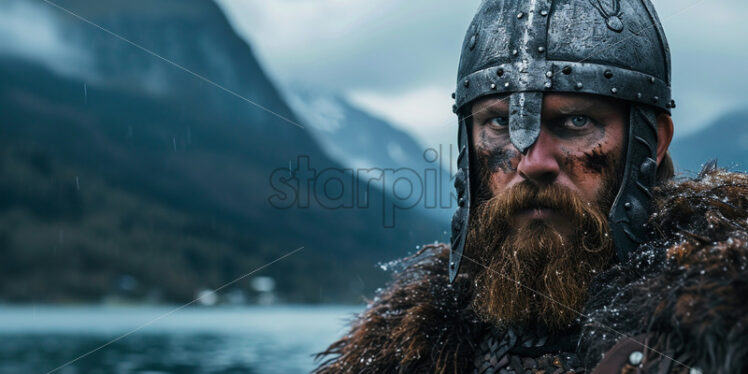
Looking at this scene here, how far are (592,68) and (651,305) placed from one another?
104cm

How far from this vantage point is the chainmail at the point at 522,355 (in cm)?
277

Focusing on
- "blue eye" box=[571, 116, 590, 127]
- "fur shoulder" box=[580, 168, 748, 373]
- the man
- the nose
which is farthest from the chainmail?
"blue eye" box=[571, 116, 590, 127]

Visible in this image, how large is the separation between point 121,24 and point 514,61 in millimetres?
135555

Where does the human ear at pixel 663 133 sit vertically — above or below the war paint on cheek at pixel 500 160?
above

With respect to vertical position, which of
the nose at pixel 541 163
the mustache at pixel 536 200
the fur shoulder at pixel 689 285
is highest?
the nose at pixel 541 163

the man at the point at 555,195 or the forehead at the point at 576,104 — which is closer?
the man at the point at 555,195

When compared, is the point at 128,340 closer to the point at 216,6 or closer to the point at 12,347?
the point at 12,347

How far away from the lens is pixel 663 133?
3129 millimetres

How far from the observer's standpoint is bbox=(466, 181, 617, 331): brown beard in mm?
2859

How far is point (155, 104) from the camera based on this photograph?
111688 millimetres

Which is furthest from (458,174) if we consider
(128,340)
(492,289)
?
(128,340)

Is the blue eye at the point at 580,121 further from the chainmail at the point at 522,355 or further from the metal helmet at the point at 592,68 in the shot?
the chainmail at the point at 522,355

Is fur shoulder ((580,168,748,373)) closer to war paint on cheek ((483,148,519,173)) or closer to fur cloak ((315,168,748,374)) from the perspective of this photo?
fur cloak ((315,168,748,374))

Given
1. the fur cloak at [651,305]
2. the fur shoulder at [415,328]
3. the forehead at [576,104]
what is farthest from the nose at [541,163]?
the fur shoulder at [415,328]
